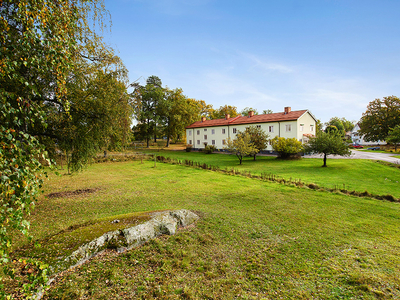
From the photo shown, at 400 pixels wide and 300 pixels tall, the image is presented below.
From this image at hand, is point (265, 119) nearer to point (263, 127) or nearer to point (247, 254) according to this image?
point (263, 127)

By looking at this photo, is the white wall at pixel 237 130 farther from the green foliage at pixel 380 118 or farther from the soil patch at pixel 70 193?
the soil patch at pixel 70 193

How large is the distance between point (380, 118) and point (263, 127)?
35561 mm

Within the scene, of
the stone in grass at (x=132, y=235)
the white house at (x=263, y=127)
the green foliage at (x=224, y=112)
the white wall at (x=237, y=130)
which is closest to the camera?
the stone in grass at (x=132, y=235)

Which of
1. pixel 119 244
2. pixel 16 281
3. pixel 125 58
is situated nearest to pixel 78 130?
pixel 125 58

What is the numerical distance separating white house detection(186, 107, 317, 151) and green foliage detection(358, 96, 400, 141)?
25977mm

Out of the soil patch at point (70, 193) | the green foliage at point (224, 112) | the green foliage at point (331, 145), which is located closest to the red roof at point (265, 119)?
the green foliage at point (331, 145)

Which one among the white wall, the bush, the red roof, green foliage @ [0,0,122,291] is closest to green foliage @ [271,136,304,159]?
the white wall

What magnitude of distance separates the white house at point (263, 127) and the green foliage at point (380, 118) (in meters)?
26.0

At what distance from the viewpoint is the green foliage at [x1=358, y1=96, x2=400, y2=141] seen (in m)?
49.8

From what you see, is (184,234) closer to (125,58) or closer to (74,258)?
(74,258)

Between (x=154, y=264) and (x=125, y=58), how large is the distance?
726 cm

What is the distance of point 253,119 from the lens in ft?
137

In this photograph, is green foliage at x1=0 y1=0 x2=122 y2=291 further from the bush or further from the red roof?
the bush

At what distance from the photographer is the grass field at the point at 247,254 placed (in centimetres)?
395
